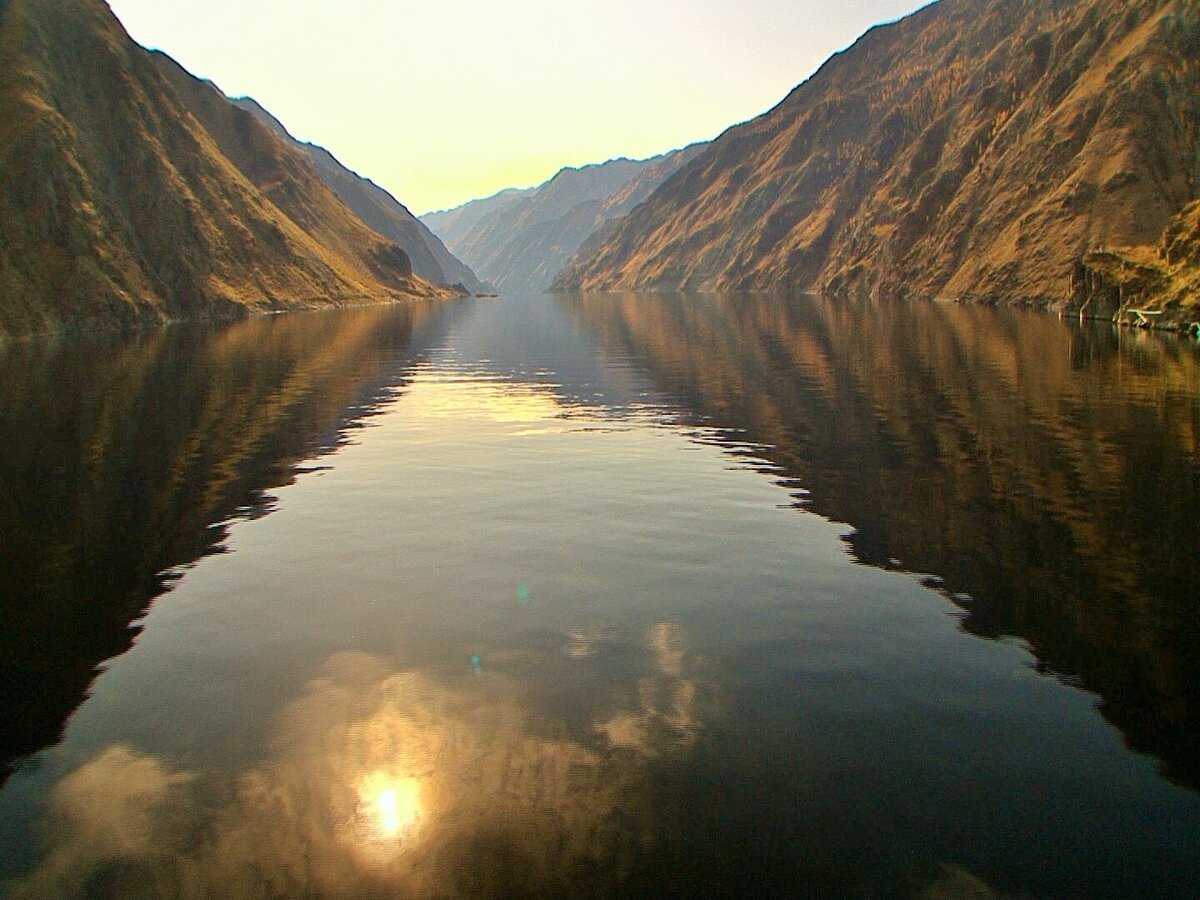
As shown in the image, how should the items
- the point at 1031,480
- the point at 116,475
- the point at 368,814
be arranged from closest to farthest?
the point at 368,814, the point at 1031,480, the point at 116,475

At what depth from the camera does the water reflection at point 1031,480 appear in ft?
47.0

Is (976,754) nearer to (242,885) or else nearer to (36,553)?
(242,885)

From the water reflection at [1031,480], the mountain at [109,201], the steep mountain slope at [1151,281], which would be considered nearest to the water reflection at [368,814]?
the water reflection at [1031,480]

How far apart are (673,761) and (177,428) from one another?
31455mm

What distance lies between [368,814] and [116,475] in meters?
21.6

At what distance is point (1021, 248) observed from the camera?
131875 mm

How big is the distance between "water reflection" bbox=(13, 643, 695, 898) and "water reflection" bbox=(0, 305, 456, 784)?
7.68 feet

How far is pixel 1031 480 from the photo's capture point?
2531 centimetres

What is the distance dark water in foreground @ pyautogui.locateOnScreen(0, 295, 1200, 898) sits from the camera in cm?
940

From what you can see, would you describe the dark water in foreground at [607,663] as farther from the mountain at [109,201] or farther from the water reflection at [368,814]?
the mountain at [109,201]

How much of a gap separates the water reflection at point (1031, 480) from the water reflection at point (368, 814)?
22.9ft

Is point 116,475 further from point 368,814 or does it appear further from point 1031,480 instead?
point 1031,480

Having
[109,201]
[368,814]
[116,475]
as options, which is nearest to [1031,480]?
[368,814]

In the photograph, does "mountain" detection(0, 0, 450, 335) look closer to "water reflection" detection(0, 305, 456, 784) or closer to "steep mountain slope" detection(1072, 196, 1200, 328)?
"water reflection" detection(0, 305, 456, 784)
